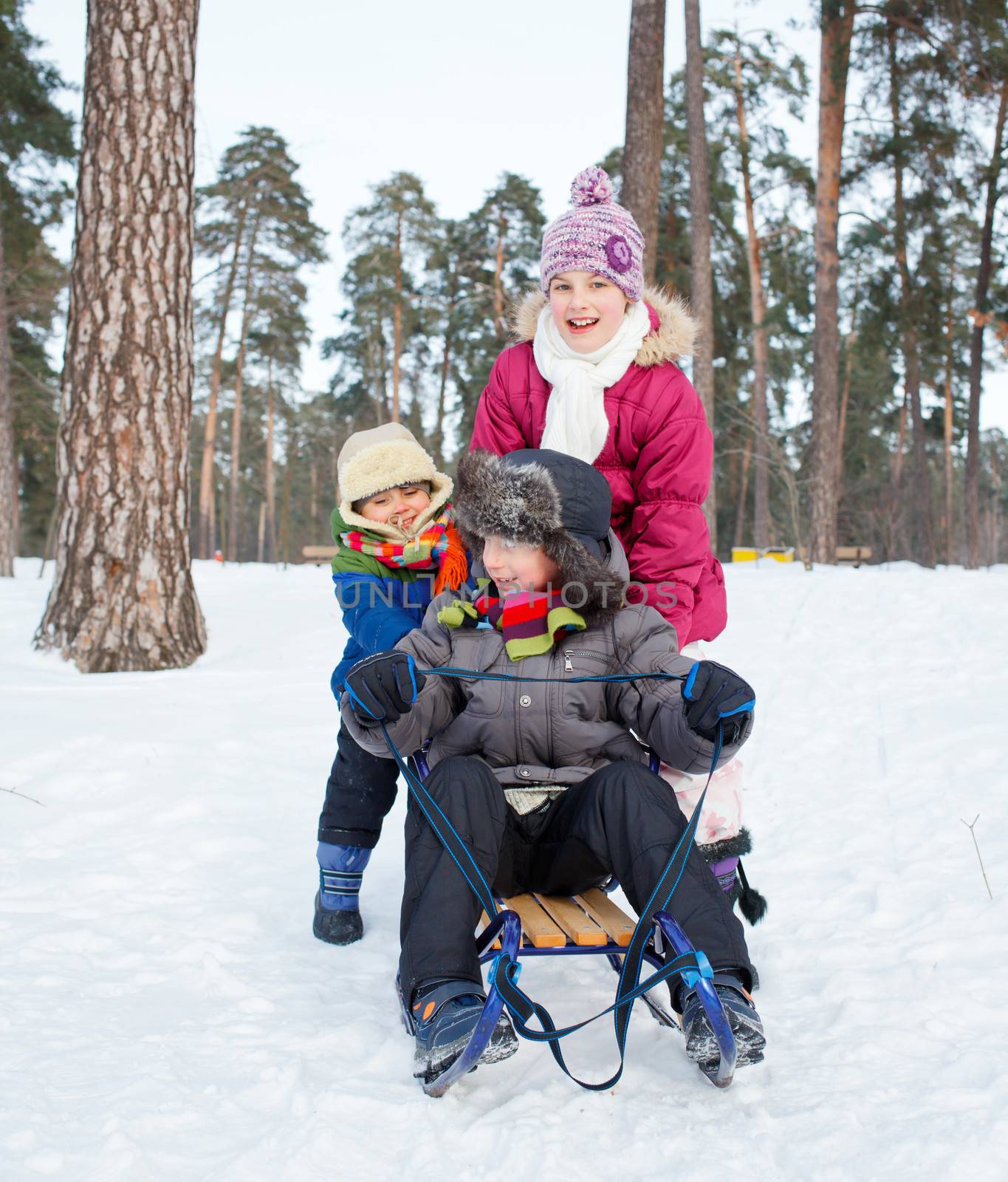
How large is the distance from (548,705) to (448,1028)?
0.79m

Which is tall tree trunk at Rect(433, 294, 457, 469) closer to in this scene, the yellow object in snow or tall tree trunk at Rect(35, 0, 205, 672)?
the yellow object in snow

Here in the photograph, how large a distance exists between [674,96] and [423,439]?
11.8 meters

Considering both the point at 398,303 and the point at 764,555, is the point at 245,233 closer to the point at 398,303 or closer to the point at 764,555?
the point at 398,303

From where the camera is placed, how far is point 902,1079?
2059 mm

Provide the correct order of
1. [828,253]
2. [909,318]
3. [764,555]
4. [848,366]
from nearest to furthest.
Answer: [828,253] < [764,555] < [909,318] < [848,366]

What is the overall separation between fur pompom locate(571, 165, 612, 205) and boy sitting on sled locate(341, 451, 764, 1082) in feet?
3.02

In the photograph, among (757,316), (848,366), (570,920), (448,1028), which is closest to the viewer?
(448,1028)

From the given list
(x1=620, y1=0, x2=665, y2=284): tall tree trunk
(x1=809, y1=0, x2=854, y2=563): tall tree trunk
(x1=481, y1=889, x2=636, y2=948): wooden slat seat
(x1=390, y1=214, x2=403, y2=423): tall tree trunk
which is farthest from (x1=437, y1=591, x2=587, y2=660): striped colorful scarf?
(x1=390, y1=214, x2=403, y2=423): tall tree trunk

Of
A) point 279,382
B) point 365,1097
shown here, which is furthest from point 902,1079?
point 279,382

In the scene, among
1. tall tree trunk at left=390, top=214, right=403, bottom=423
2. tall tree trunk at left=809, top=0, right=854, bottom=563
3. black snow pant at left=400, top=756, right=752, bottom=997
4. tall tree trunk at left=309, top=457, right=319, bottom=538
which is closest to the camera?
black snow pant at left=400, top=756, right=752, bottom=997

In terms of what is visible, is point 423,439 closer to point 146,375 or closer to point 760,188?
point 760,188

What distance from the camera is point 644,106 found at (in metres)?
7.42

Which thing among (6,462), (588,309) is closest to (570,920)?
(588,309)

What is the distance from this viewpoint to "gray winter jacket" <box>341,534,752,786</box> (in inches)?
94.9
